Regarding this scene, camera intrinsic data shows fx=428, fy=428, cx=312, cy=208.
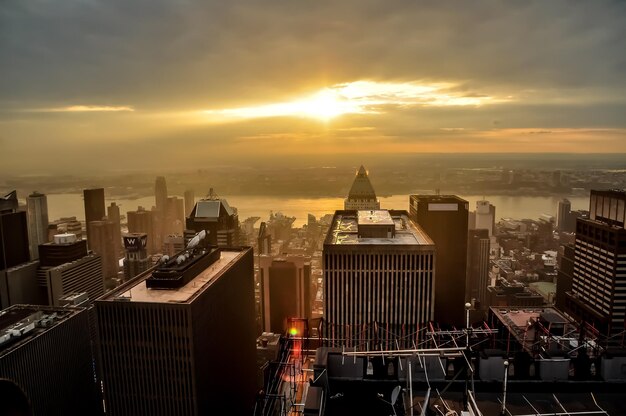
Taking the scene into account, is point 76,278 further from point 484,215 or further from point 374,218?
point 484,215

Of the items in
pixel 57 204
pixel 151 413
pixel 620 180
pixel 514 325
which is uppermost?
pixel 620 180

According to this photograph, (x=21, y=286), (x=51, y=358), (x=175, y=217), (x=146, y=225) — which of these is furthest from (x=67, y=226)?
(x=51, y=358)

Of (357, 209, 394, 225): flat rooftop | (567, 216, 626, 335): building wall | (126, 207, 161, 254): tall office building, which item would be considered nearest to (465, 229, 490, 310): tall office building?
(567, 216, 626, 335): building wall

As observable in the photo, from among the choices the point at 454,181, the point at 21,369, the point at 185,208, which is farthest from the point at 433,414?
the point at 185,208

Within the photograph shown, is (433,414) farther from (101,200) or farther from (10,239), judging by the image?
(101,200)

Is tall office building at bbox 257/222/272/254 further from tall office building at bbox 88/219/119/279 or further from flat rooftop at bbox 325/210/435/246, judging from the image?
flat rooftop at bbox 325/210/435/246

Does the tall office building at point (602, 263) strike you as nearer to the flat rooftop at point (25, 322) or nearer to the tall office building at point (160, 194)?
the flat rooftop at point (25, 322)
